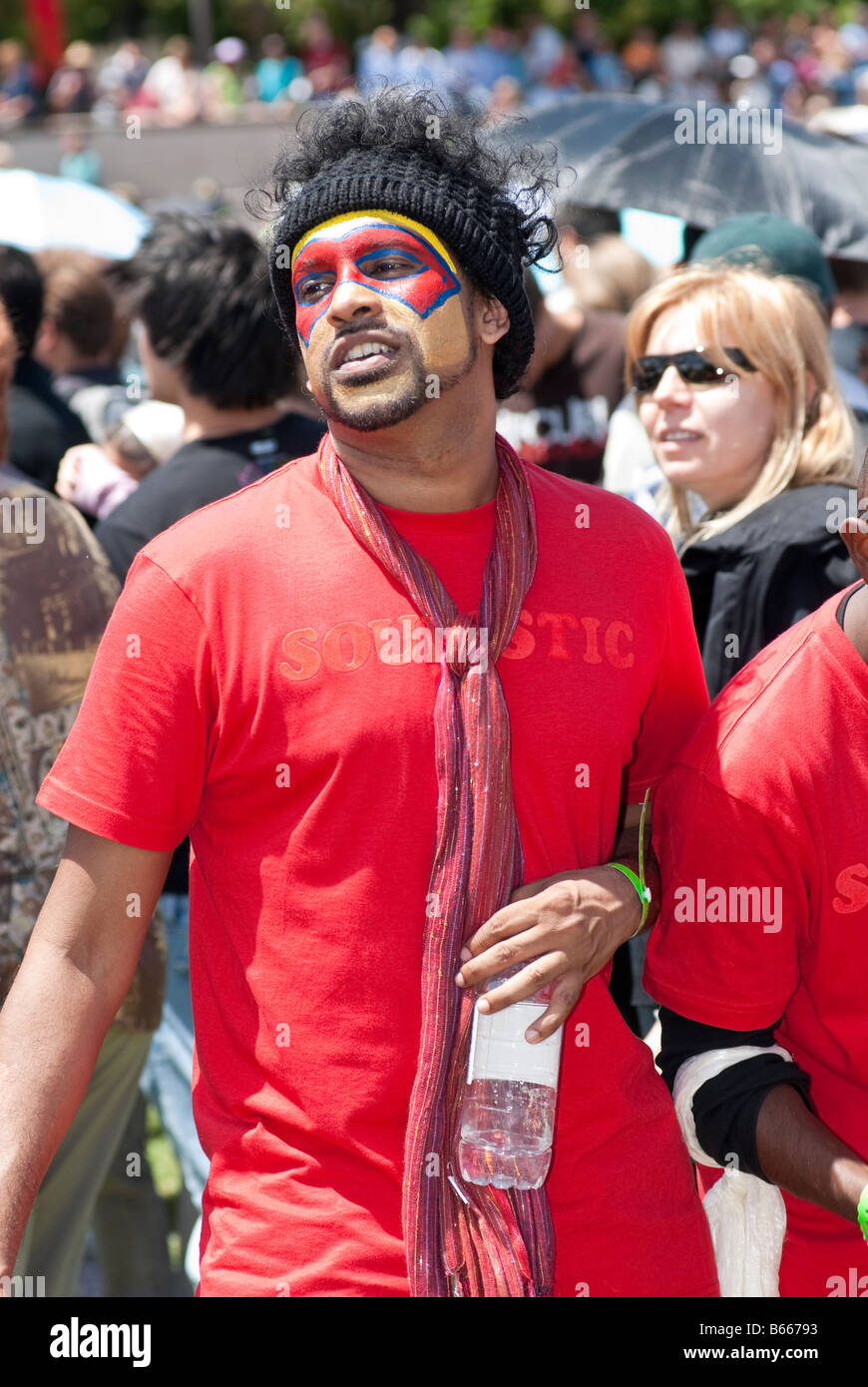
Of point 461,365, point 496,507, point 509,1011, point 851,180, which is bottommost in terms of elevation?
point 509,1011

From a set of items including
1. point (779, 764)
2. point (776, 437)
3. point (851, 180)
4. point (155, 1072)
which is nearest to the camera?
point (779, 764)

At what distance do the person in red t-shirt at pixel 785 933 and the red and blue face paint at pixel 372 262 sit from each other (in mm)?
641

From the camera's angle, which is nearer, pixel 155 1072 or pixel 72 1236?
pixel 72 1236

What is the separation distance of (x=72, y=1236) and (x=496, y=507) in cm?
234

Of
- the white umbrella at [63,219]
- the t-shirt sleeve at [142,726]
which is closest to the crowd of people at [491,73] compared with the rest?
the white umbrella at [63,219]

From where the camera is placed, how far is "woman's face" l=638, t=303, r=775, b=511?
11.3ft

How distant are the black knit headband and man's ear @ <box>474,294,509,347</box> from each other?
0.04 ft

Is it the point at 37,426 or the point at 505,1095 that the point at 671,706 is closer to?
the point at 505,1095

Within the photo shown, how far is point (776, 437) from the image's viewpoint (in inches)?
135

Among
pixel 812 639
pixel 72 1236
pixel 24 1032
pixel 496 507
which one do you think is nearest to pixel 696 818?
pixel 812 639

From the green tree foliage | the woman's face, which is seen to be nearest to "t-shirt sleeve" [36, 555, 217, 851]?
the woman's face

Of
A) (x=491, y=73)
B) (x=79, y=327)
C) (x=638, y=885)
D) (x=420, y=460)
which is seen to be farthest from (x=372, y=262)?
(x=491, y=73)
